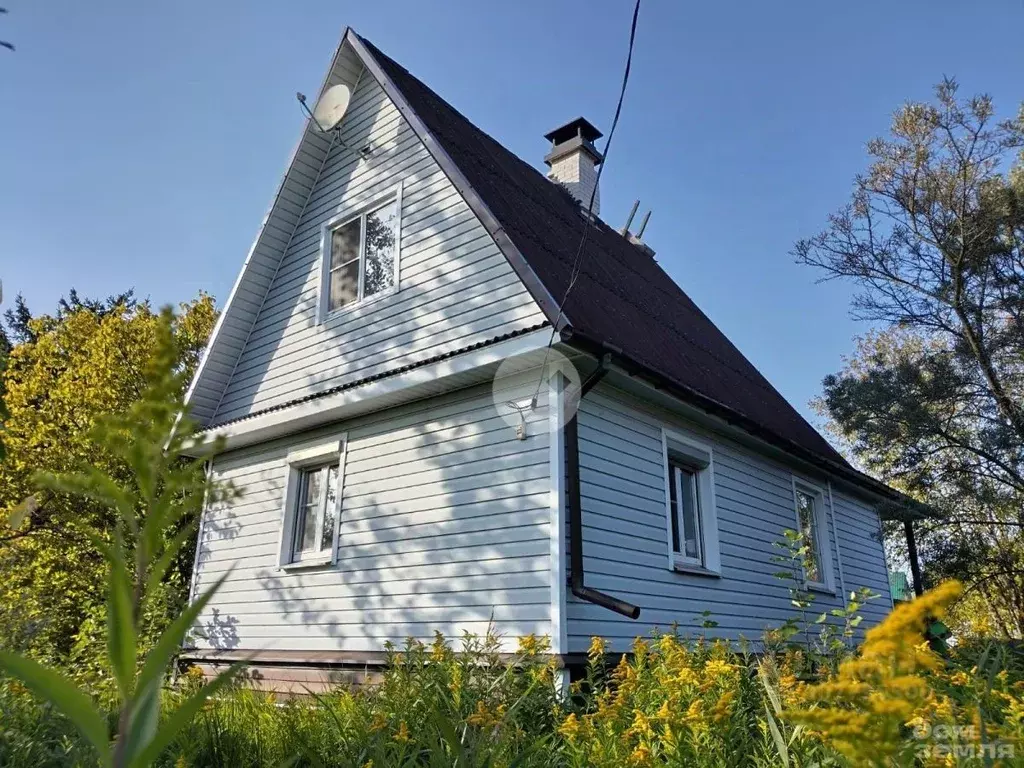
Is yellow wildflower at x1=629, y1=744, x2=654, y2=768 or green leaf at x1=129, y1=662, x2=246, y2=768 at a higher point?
green leaf at x1=129, y1=662, x2=246, y2=768

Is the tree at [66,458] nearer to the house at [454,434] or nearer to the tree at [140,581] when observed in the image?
the house at [454,434]

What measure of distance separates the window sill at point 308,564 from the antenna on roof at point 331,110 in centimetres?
486

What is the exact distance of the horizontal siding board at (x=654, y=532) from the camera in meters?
6.46

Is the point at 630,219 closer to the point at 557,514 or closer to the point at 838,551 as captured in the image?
the point at 838,551

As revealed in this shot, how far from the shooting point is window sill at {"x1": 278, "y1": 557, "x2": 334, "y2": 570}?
7.77 metres

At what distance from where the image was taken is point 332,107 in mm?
8992

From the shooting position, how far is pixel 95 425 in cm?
88

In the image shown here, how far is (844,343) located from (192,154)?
19.6 m

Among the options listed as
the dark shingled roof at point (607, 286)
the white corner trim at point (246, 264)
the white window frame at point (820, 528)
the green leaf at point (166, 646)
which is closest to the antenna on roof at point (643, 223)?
the dark shingled roof at point (607, 286)

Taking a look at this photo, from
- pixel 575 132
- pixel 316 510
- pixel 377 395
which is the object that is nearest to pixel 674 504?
pixel 377 395

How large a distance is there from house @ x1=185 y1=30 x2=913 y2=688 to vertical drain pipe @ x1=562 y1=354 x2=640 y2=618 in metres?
0.02

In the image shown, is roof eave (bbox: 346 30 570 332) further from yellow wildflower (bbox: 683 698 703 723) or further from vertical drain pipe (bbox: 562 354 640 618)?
yellow wildflower (bbox: 683 698 703 723)

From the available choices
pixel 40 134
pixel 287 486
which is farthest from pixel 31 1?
pixel 287 486

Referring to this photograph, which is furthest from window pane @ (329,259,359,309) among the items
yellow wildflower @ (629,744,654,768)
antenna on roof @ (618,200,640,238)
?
yellow wildflower @ (629,744,654,768)
